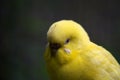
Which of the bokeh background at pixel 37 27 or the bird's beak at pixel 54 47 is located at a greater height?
the bird's beak at pixel 54 47

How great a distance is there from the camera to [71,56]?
8.50 ft

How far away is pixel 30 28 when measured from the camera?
13.3 feet

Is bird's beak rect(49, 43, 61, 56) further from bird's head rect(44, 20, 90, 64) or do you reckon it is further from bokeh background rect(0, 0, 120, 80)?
bokeh background rect(0, 0, 120, 80)

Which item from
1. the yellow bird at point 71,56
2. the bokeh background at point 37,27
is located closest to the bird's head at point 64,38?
the yellow bird at point 71,56

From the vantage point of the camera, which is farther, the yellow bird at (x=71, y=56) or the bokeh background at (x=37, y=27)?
the bokeh background at (x=37, y=27)

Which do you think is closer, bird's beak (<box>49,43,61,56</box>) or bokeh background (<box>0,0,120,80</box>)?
bird's beak (<box>49,43,61,56</box>)

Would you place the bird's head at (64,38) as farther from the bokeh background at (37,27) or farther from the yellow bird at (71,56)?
the bokeh background at (37,27)

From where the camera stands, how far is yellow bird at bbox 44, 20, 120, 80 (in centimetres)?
253

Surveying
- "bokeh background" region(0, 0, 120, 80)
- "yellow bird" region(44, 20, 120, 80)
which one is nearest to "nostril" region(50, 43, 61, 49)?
"yellow bird" region(44, 20, 120, 80)

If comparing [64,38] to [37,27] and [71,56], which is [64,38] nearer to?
[71,56]

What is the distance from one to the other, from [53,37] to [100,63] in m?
0.34

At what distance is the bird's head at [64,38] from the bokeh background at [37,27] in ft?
4.40

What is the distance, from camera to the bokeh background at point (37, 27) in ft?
12.9

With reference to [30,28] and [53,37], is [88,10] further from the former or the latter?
[53,37]
